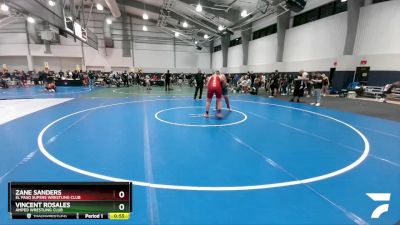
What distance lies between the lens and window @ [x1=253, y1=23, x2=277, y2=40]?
25.9m

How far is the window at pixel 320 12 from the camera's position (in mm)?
17905

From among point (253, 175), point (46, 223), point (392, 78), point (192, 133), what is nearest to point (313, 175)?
point (253, 175)

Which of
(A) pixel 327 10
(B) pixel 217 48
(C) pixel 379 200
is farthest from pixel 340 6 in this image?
(B) pixel 217 48

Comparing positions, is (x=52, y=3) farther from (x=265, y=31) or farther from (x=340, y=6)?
(x=265, y=31)

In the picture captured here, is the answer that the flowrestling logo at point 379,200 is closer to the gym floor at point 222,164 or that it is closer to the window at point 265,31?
the gym floor at point 222,164

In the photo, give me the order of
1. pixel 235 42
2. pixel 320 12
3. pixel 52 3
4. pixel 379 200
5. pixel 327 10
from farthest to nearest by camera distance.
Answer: pixel 235 42, pixel 320 12, pixel 327 10, pixel 52 3, pixel 379 200

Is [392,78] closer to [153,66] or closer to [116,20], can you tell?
[153,66]

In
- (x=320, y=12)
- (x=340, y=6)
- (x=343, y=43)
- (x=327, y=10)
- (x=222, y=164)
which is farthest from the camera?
(x=320, y=12)

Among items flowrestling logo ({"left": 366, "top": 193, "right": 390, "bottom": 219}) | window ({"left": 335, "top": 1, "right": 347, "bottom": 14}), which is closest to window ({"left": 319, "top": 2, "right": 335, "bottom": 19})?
window ({"left": 335, "top": 1, "right": 347, "bottom": 14})

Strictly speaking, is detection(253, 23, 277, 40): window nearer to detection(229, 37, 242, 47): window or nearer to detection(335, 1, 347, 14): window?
detection(229, 37, 242, 47): window

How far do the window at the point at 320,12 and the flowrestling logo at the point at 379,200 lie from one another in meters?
18.9

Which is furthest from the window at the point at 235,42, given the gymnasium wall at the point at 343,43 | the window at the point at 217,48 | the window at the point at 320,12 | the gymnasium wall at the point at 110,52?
the window at the point at 320,12
